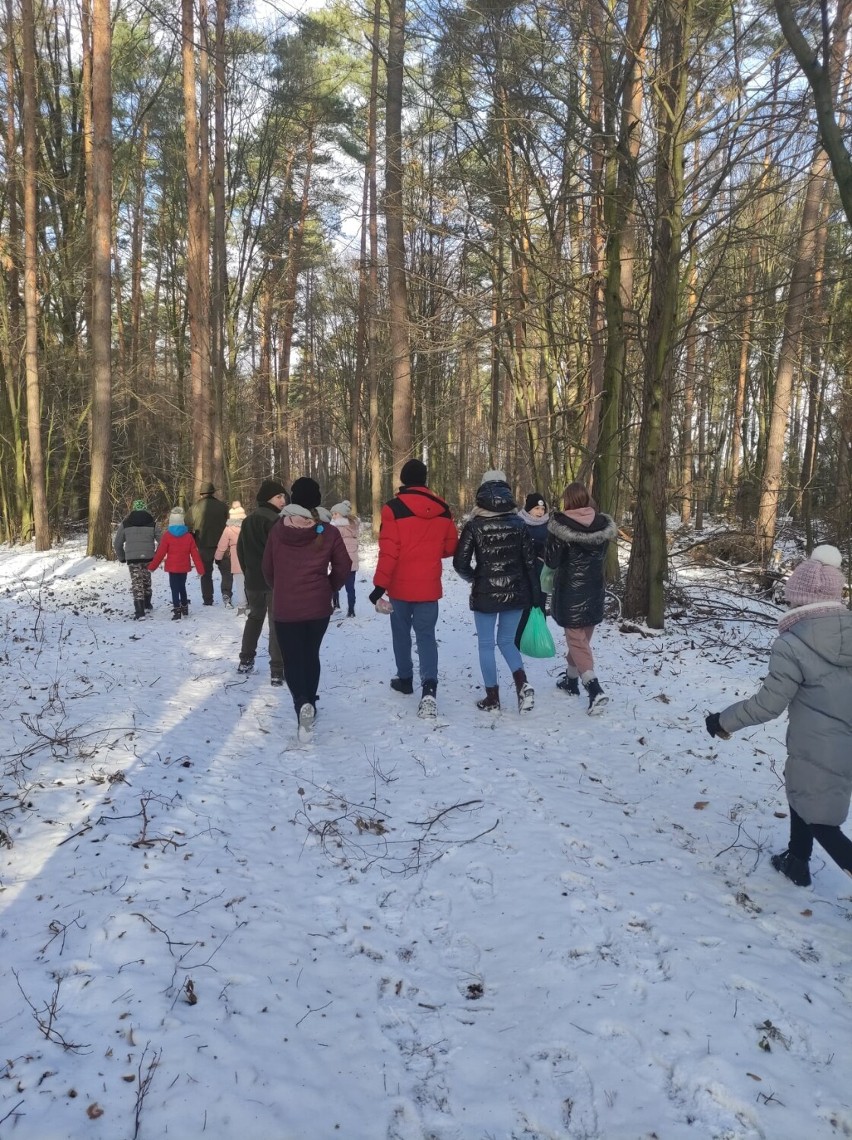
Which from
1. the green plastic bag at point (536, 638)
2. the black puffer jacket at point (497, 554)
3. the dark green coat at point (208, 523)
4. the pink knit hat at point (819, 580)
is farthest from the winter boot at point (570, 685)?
the dark green coat at point (208, 523)

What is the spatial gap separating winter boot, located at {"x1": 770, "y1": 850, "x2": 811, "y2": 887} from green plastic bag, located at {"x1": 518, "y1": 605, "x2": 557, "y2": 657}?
2.78m

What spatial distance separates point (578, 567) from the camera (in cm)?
624

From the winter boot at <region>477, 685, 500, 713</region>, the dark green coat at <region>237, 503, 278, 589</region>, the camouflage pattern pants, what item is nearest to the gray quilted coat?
the winter boot at <region>477, 685, 500, 713</region>

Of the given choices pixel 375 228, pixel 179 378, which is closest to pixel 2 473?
pixel 179 378

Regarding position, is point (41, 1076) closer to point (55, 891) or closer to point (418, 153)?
point (55, 891)

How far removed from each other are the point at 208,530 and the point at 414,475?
260 inches

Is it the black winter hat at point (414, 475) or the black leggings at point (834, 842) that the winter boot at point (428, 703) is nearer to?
the black winter hat at point (414, 475)

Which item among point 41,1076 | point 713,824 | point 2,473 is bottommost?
point 713,824

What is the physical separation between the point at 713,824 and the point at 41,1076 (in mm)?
3825

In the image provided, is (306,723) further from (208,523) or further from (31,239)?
(31,239)

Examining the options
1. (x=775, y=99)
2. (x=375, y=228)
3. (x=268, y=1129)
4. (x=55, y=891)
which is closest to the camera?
(x=268, y=1129)

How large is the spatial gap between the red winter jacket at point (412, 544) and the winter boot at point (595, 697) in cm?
167

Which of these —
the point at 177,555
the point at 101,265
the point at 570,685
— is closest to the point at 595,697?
the point at 570,685

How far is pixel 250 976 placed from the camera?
285 centimetres
